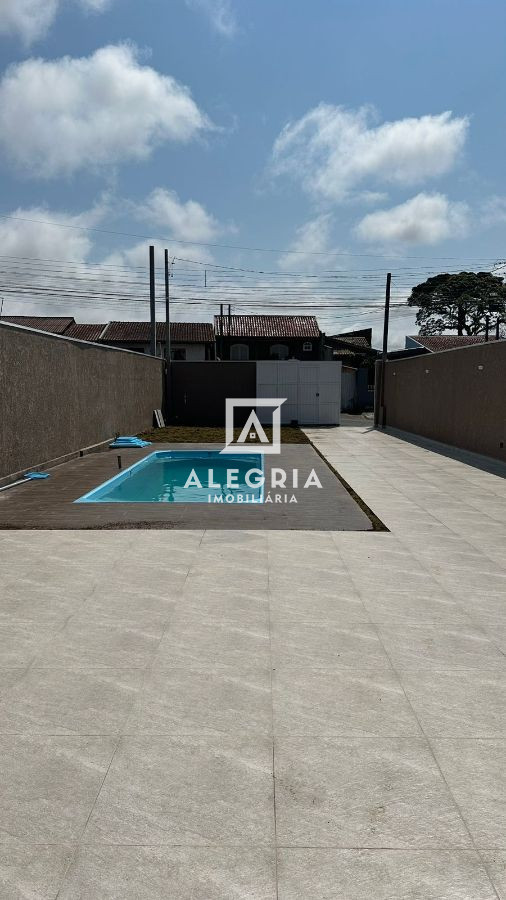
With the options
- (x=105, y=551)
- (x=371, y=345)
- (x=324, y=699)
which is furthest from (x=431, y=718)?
(x=371, y=345)

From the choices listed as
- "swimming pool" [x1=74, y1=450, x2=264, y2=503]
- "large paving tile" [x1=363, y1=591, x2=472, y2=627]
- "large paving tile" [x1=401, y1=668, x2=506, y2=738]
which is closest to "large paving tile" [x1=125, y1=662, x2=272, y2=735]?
"large paving tile" [x1=401, y1=668, x2=506, y2=738]

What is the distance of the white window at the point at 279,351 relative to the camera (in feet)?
125

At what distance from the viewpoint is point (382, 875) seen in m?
1.88

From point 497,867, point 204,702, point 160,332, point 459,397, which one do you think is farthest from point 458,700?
point 160,332

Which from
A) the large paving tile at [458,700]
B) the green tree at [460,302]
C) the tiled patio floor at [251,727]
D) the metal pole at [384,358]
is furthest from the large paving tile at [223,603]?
the green tree at [460,302]

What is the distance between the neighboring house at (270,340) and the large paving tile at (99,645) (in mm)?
34773

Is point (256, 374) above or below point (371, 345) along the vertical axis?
below

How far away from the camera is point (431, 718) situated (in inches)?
110

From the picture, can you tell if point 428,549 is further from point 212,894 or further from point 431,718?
point 212,894

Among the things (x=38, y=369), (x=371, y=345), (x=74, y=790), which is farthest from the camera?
(x=371, y=345)

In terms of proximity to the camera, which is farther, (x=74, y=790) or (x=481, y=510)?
(x=481, y=510)

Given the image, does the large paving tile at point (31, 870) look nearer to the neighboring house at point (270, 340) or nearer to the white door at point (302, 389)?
the white door at point (302, 389)

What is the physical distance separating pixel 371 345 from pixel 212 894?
48.4 meters

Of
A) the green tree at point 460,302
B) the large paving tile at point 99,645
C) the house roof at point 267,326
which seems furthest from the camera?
the green tree at point 460,302
